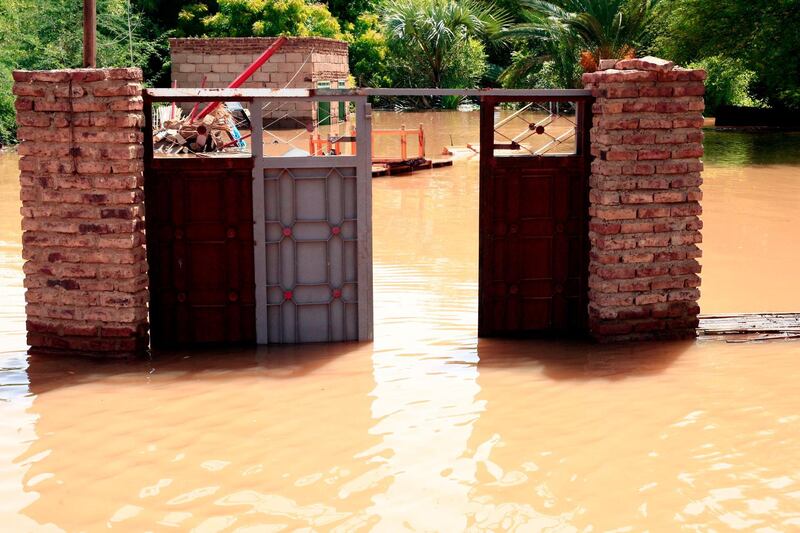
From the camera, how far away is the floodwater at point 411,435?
5.65 metres

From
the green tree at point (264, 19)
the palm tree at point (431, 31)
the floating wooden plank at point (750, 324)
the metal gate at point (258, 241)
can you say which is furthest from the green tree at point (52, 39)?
the floating wooden plank at point (750, 324)

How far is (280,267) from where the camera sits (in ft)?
29.0

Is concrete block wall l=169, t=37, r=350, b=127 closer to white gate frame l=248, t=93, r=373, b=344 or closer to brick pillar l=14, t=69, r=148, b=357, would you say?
white gate frame l=248, t=93, r=373, b=344

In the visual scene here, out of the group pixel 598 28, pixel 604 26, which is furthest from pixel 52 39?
pixel 604 26

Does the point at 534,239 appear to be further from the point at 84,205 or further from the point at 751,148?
the point at 751,148

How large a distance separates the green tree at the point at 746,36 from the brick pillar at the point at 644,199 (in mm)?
16620

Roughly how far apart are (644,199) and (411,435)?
3227 mm

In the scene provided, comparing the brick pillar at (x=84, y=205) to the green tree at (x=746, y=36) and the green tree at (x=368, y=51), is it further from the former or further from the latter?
the green tree at (x=368, y=51)

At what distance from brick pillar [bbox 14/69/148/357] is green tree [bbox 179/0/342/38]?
21.1 metres

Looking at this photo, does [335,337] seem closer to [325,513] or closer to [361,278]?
[361,278]

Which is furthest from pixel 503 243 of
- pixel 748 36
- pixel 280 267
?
pixel 748 36

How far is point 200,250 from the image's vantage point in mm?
8695

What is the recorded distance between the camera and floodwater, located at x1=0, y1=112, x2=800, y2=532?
565 centimetres

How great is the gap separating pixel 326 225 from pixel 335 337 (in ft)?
3.29
